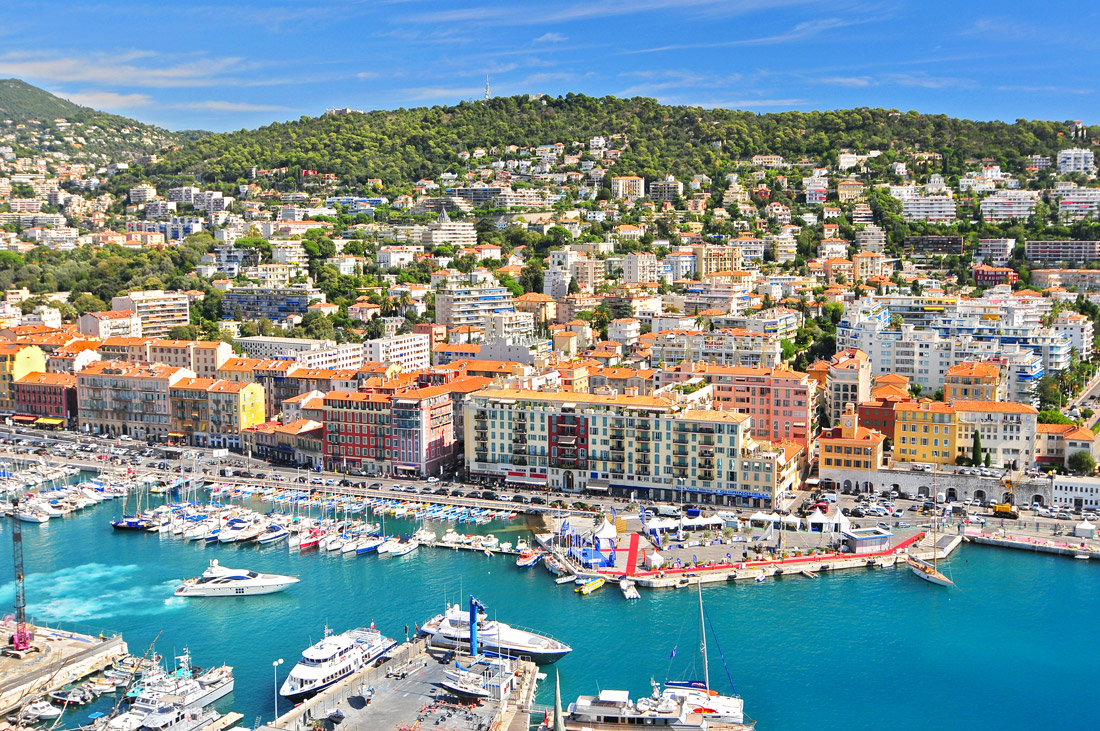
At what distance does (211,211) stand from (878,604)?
215ft

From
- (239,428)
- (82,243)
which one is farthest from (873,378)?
(82,243)

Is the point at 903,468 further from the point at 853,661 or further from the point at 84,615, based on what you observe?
the point at 84,615

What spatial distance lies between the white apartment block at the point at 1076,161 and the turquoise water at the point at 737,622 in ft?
196

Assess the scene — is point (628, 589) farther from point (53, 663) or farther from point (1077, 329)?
point (1077, 329)

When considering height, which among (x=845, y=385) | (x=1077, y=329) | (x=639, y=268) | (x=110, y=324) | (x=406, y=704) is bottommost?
(x=406, y=704)

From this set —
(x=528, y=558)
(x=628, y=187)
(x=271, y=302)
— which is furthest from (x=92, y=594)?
(x=628, y=187)

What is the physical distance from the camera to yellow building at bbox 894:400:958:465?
96.3 feet

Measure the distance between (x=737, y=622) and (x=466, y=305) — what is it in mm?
30267

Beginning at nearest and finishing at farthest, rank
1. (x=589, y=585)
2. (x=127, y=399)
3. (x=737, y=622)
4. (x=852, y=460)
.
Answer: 1. (x=737, y=622)
2. (x=589, y=585)
3. (x=852, y=460)
4. (x=127, y=399)

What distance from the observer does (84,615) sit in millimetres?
21359

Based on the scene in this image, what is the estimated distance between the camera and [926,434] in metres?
29.6

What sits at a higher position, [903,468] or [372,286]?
[372,286]

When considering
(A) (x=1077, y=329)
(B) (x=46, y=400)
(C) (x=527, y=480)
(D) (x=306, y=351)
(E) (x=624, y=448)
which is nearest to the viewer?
(E) (x=624, y=448)

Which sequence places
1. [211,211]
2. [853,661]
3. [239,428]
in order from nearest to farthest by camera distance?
[853,661]
[239,428]
[211,211]
